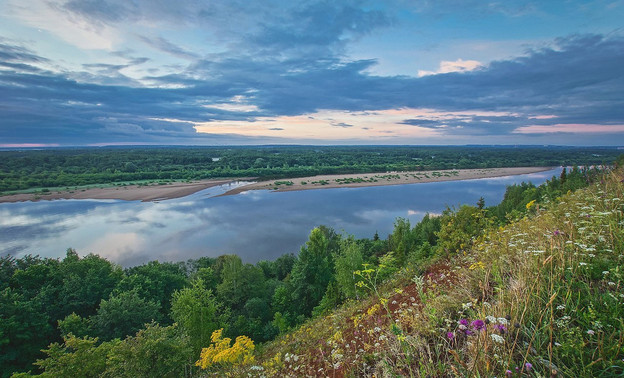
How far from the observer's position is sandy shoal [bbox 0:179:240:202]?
48875 mm

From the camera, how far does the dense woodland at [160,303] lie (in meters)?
7.95

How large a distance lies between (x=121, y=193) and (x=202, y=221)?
Answer: 29178 millimetres

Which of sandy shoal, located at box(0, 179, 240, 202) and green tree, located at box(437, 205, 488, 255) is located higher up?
A: green tree, located at box(437, 205, 488, 255)

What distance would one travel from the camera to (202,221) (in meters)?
35.4

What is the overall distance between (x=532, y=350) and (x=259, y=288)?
769 inches

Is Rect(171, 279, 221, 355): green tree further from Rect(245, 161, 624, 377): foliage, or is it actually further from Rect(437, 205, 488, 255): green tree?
Rect(437, 205, 488, 255): green tree

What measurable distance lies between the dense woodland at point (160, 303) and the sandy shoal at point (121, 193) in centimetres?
3156

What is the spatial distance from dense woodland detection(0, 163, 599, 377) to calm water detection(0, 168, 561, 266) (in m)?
4.92

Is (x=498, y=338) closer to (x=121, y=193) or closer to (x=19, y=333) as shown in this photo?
(x=19, y=333)

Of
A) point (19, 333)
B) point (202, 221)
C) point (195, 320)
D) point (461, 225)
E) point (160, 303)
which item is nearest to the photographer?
point (461, 225)

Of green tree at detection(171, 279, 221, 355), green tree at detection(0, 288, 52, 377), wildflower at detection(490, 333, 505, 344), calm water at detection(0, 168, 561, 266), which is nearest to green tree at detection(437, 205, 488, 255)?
wildflower at detection(490, 333, 505, 344)

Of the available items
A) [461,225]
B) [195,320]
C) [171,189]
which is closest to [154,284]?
[195,320]

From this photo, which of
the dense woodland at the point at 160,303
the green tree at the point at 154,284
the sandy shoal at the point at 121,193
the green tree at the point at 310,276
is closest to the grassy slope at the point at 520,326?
the dense woodland at the point at 160,303

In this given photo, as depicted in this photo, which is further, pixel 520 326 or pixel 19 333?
pixel 19 333
